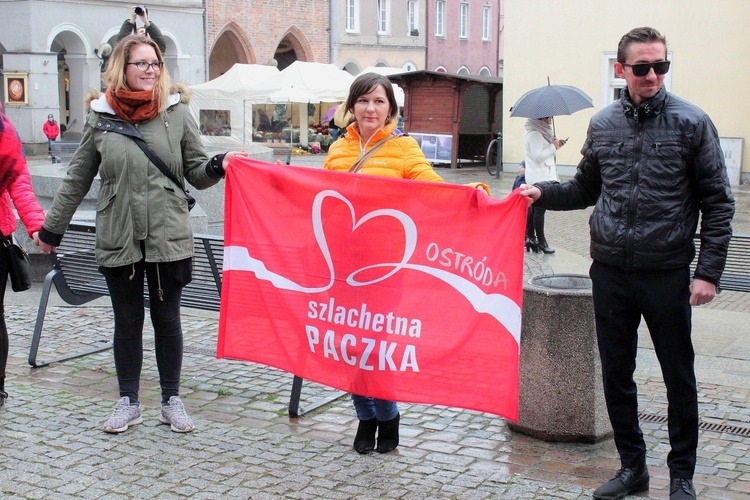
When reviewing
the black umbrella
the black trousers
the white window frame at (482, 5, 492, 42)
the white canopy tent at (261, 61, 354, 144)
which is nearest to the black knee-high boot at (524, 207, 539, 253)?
the black umbrella

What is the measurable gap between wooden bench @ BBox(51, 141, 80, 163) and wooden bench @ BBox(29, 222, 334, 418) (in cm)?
1788

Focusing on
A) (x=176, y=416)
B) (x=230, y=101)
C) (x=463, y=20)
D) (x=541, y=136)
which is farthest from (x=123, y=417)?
(x=463, y=20)

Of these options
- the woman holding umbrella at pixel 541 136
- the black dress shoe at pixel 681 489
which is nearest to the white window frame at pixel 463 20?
the woman holding umbrella at pixel 541 136

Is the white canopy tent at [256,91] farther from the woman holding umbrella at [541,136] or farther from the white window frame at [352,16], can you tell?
the woman holding umbrella at [541,136]

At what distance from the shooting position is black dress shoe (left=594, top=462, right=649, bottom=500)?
14.1ft

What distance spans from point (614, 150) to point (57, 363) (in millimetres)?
4230

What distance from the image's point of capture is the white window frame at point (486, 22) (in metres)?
59.1

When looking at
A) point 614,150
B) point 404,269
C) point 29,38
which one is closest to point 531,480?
point 404,269

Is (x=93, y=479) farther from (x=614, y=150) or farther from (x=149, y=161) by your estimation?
(x=614, y=150)

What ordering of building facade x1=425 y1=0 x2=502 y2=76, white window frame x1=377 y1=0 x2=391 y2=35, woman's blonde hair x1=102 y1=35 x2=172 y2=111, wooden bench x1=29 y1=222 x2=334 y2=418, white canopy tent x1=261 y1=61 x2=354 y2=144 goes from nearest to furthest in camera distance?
woman's blonde hair x1=102 y1=35 x2=172 y2=111
wooden bench x1=29 y1=222 x2=334 y2=418
white canopy tent x1=261 y1=61 x2=354 y2=144
white window frame x1=377 y1=0 x2=391 y2=35
building facade x1=425 y1=0 x2=502 y2=76

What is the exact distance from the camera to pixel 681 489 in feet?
13.8

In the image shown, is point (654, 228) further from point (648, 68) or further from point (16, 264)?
point (16, 264)

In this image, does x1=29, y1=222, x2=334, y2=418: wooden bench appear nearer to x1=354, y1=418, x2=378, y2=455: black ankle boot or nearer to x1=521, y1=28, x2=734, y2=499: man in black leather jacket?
x1=354, y1=418, x2=378, y2=455: black ankle boot

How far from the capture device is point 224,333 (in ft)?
17.1
